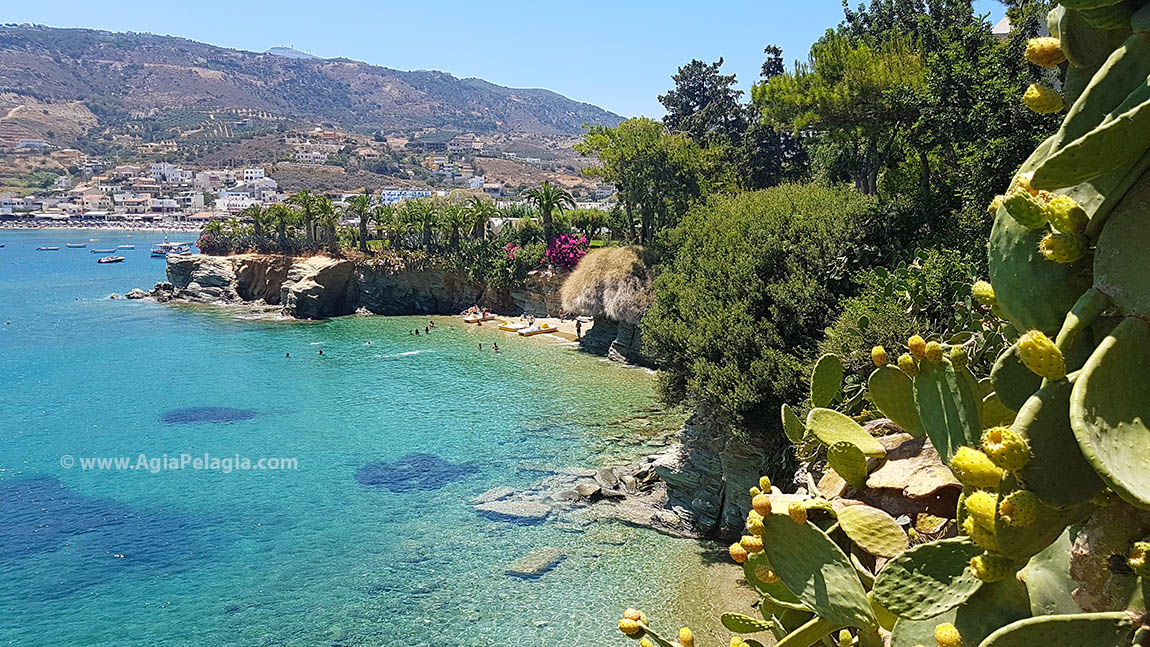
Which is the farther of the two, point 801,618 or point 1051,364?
point 801,618

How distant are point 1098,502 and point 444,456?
20.6 meters

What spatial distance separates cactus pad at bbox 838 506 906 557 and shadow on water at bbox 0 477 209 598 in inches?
631

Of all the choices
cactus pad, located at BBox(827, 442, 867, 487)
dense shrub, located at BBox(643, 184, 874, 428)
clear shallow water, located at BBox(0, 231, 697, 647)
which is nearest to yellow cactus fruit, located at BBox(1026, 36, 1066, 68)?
cactus pad, located at BBox(827, 442, 867, 487)

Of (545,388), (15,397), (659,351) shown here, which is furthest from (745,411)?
(15,397)

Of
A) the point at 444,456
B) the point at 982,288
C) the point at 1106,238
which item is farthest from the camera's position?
the point at 444,456

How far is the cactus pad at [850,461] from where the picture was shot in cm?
424

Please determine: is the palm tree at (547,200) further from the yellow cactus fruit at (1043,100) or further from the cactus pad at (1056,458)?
the cactus pad at (1056,458)

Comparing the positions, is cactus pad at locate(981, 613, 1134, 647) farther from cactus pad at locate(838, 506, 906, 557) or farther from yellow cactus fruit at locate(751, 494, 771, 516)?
cactus pad at locate(838, 506, 906, 557)

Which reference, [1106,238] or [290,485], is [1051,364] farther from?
[290,485]

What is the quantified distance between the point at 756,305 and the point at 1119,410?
1345 centimetres

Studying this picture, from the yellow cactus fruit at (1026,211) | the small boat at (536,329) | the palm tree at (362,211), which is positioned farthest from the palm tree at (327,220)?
the yellow cactus fruit at (1026,211)

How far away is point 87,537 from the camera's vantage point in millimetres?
17250

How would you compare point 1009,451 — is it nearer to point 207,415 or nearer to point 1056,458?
point 1056,458

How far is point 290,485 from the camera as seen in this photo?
20.1 m
